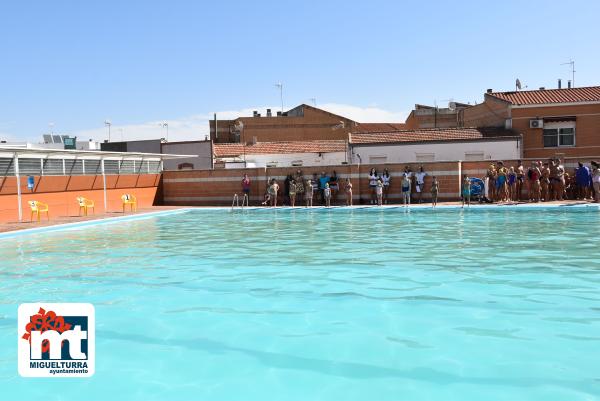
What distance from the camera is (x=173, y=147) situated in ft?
141

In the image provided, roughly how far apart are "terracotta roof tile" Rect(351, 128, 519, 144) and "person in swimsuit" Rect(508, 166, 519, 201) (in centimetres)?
1023

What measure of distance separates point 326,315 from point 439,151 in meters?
28.2

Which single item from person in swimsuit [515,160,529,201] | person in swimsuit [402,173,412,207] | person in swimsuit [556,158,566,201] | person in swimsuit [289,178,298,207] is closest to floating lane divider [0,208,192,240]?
person in swimsuit [289,178,298,207]

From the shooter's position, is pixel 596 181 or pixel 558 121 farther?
pixel 558 121

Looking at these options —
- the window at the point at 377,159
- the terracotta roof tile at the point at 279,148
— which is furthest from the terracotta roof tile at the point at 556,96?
the terracotta roof tile at the point at 279,148

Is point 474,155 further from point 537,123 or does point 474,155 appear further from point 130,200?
point 130,200

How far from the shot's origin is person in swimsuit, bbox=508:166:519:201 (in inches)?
977

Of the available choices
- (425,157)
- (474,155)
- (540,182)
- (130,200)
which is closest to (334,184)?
(540,182)

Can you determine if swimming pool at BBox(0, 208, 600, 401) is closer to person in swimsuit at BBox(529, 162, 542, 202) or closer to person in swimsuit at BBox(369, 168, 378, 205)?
person in swimsuit at BBox(529, 162, 542, 202)

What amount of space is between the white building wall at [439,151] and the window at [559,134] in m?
4.54

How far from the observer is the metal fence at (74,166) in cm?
2088

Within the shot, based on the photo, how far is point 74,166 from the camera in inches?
956

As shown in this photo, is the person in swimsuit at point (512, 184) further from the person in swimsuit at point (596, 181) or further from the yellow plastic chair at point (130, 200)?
the yellow plastic chair at point (130, 200)

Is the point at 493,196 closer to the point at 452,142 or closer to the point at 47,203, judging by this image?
the point at 452,142
